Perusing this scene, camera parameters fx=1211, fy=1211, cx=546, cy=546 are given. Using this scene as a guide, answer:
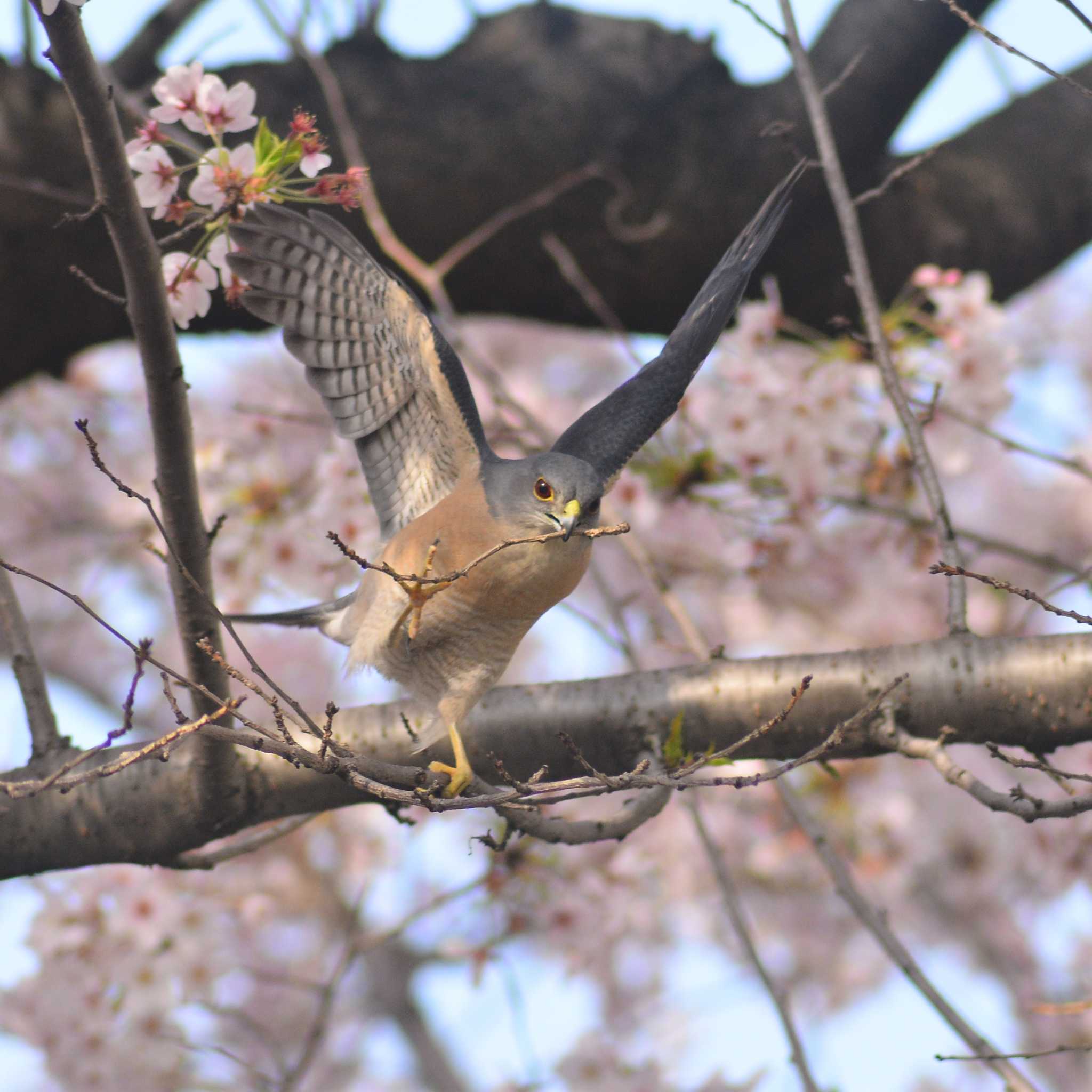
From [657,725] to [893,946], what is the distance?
25.8 inches

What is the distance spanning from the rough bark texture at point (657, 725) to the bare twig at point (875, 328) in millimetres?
156

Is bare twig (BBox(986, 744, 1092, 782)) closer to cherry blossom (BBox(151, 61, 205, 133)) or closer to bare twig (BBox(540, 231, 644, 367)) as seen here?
cherry blossom (BBox(151, 61, 205, 133))

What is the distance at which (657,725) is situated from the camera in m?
2.58

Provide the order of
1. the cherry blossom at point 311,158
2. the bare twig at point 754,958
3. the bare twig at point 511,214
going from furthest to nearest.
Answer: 1. the bare twig at point 511,214
2. the bare twig at point 754,958
3. the cherry blossom at point 311,158

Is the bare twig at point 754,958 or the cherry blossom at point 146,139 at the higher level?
the cherry blossom at point 146,139

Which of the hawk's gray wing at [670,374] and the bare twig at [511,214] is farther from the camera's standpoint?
the bare twig at [511,214]

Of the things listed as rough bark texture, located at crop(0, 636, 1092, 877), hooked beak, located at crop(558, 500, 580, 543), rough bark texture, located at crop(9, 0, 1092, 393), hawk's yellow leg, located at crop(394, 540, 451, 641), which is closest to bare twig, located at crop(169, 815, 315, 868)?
rough bark texture, located at crop(0, 636, 1092, 877)

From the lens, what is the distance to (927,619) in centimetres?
669

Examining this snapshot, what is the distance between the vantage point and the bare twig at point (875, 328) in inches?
97.3

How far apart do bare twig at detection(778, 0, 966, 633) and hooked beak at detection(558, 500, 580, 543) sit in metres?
0.71

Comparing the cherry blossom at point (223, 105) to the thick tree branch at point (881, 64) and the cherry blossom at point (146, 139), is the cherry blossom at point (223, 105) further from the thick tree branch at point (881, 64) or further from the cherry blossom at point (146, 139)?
the thick tree branch at point (881, 64)

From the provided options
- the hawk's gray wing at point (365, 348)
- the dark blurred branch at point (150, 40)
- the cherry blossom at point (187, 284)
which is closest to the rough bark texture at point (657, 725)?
the hawk's gray wing at point (365, 348)

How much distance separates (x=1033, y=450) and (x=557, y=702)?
4.42 feet

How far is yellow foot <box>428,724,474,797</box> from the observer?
8.18 feet
